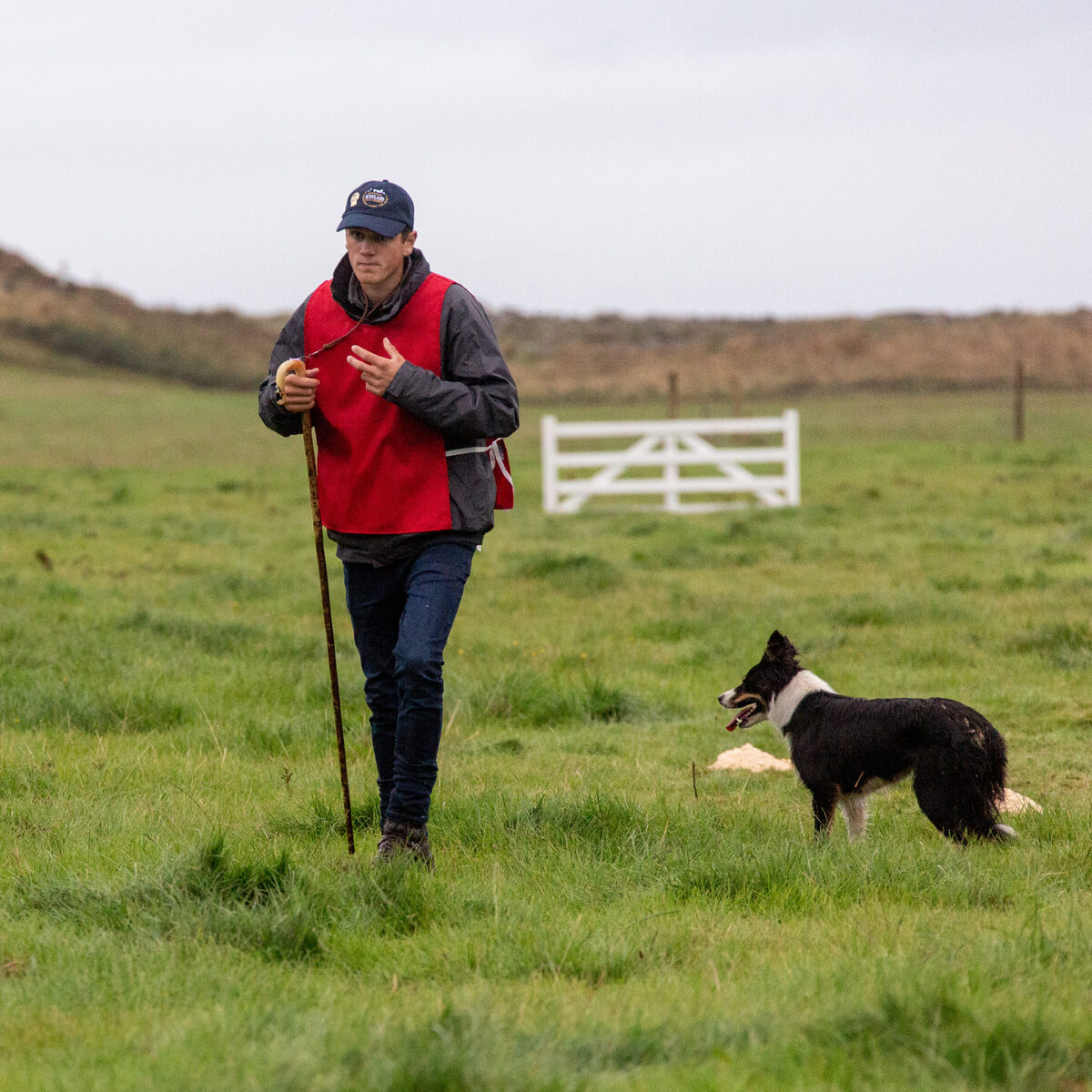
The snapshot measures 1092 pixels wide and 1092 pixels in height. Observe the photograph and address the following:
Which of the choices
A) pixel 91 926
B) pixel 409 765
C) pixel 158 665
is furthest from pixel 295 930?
pixel 158 665

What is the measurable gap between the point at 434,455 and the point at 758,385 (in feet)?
167

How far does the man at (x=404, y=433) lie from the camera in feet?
15.8

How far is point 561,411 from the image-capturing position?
1693 inches

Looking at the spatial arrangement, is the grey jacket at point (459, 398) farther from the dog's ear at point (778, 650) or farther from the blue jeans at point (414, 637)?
the dog's ear at point (778, 650)

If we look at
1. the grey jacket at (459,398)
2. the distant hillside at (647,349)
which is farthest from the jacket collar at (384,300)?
the distant hillside at (647,349)

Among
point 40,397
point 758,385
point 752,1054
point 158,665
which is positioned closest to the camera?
→ point 752,1054

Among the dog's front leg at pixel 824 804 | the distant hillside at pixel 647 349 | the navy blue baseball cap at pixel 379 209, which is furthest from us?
the distant hillside at pixel 647 349

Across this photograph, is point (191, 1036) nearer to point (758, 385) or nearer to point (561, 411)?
point (561, 411)

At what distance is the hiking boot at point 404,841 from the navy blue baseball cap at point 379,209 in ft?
6.84

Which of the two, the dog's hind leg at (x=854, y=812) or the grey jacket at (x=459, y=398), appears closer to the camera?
the grey jacket at (x=459, y=398)

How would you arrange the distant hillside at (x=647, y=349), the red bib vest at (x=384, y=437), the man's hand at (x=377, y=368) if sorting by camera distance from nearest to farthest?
the man's hand at (x=377, y=368), the red bib vest at (x=384, y=437), the distant hillside at (x=647, y=349)

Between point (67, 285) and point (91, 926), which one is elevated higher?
point (67, 285)

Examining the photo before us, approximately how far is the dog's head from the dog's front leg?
51 cm

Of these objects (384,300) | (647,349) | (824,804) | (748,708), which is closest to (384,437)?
(384,300)
